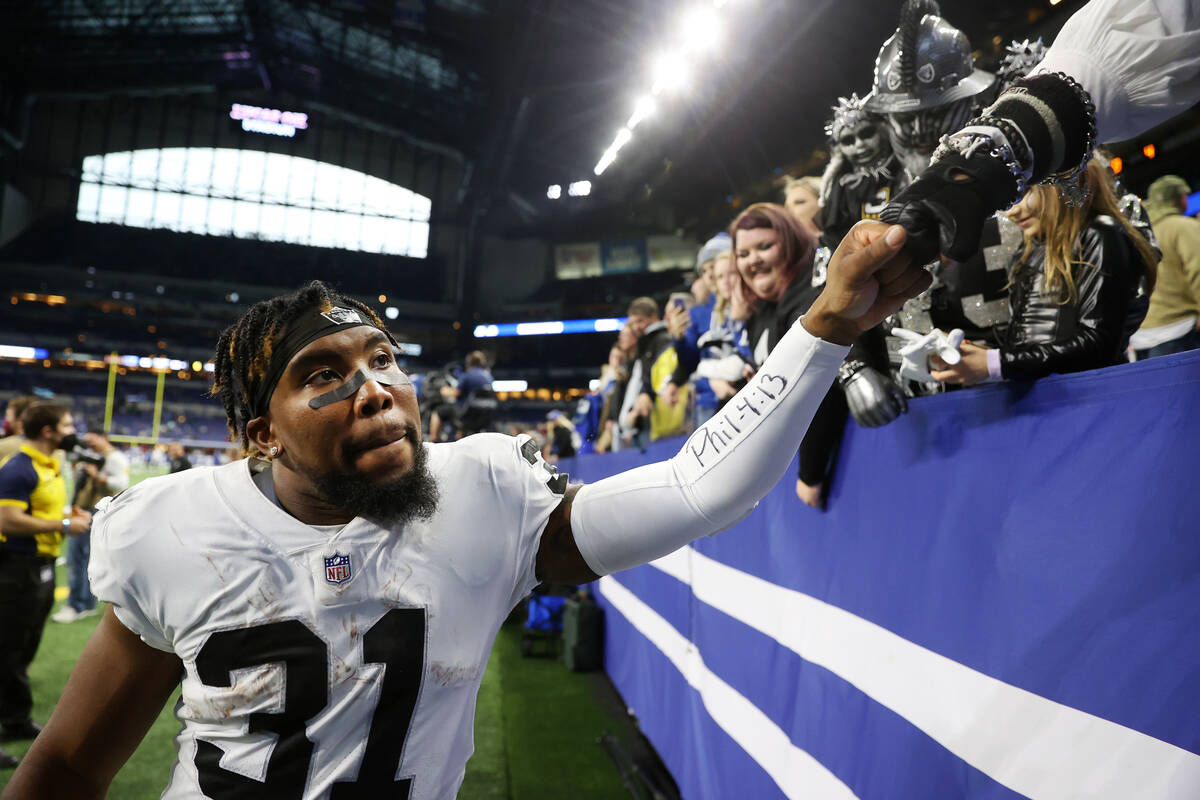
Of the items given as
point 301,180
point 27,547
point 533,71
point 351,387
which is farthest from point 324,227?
point 351,387

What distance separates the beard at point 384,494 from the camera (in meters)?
1.14

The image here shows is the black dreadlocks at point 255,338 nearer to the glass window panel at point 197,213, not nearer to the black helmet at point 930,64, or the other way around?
the black helmet at point 930,64

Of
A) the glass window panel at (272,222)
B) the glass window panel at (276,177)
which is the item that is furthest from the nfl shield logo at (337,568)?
the glass window panel at (276,177)

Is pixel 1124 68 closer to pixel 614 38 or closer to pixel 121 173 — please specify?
pixel 614 38

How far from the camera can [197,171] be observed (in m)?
28.5

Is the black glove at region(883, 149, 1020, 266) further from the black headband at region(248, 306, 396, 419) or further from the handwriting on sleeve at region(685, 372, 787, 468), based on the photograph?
the black headband at region(248, 306, 396, 419)

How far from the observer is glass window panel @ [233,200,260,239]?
28750 millimetres

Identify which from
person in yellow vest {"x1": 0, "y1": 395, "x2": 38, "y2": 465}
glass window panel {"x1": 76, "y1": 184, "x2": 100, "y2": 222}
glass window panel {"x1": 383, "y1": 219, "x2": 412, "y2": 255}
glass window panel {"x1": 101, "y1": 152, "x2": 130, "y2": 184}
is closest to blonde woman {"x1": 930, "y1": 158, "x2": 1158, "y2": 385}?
person in yellow vest {"x1": 0, "y1": 395, "x2": 38, "y2": 465}

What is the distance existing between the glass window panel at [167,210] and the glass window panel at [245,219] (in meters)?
2.17

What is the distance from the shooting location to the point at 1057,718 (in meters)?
1.07

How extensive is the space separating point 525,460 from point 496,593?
250 mm

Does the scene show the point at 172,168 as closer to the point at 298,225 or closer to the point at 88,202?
the point at 88,202

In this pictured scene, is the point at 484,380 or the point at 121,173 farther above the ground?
the point at 121,173

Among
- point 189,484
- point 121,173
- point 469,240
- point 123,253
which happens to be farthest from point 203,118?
point 189,484
